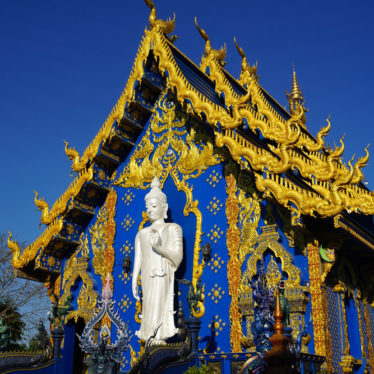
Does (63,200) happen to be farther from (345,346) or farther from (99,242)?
(345,346)

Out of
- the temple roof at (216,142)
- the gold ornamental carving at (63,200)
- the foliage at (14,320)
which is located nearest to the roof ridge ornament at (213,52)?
the temple roof at (216,142)

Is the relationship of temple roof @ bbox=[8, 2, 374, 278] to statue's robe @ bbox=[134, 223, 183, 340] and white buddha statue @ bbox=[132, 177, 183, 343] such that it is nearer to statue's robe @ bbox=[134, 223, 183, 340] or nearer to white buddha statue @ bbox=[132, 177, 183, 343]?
white buddha statue @ bbox=[132, 177, 183, 343]

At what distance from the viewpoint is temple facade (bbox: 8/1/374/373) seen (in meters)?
8.72

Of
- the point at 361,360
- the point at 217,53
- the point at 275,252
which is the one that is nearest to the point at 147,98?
the point at 217,53

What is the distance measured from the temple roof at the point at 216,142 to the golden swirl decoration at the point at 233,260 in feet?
2.50

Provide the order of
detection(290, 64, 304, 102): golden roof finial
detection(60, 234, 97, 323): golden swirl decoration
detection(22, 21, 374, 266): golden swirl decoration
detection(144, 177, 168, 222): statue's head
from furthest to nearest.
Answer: detection(290, 64, 304, 102): golden roof finial < detection(60, 234, 97, 323): golden swirl decoration < detection(144, 177, 168, 222): statue's head < detection(22, 21, 374, 266): golden swirl decoration

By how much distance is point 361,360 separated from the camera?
10.3 m

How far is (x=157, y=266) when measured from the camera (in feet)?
32.8

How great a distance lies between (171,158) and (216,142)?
1904 mm

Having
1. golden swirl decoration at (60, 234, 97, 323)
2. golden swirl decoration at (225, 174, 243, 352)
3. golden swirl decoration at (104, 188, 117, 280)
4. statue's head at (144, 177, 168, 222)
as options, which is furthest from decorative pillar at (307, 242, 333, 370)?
golden swirl decoration at (60, 234, 97, 323)

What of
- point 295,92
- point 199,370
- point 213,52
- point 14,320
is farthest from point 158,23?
point 14,320

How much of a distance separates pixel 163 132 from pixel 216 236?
289 cm

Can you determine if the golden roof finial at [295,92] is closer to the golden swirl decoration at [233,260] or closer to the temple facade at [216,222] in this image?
the temple facade at [216,222]

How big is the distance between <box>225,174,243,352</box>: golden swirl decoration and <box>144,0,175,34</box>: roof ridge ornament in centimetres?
362
